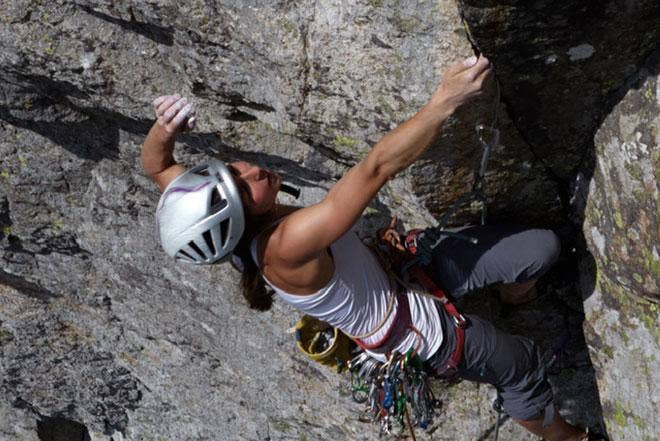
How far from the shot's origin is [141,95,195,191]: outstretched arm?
4.70m

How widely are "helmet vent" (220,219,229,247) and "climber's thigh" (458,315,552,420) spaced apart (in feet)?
5.29

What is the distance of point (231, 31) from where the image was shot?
479cm

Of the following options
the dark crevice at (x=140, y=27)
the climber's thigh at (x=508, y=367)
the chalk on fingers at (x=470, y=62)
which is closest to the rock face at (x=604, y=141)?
the chalk on fingers at (x=470, y=62)

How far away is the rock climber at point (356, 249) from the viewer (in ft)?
Answer: 12.8

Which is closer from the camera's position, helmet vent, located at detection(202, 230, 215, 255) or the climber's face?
helmet vent, located at detection(202, 230, 215, 255)

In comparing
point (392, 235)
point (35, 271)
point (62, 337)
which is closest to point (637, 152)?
point (392, 235)

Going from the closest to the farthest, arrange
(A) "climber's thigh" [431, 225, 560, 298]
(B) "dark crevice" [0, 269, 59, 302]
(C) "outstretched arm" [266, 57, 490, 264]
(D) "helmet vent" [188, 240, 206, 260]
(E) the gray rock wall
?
(C) "outstretched arm" [266, 57, 490, 264] < (D) "helmet vent" [188, 240, 206, 260] < (E) the gray rock wall < (A) "climber's thigh" [431, 225, 560, 298] < (B) "dark crevice" [0, 269, 59, 302]

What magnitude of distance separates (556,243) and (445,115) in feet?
4.90

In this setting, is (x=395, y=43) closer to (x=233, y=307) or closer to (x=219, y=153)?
(x=219, y=153)

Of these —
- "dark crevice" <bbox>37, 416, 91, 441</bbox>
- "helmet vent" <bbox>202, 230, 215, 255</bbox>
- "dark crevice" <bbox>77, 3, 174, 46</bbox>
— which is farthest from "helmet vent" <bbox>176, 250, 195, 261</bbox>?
"dark crevice" <bbox>37, 416, 91, 441</bbox>

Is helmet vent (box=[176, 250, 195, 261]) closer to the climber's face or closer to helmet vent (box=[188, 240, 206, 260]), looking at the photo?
helmet vent (box=[188, 240, 206, 260])

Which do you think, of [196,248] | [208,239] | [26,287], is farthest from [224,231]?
[26,287]

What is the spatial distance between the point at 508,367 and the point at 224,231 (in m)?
1.94

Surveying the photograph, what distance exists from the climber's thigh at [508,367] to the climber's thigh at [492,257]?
10.3 inches
